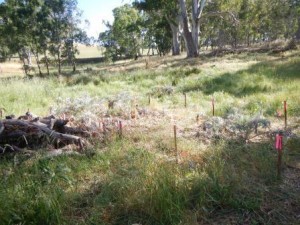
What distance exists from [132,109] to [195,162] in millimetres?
3484

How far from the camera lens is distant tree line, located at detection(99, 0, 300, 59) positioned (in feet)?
79.3

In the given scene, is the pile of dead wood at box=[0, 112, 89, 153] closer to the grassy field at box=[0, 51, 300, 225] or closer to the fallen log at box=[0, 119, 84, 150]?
the fallen log at box=[0, 119, 84, 150]

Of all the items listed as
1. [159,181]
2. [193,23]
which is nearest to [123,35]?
[193,23]

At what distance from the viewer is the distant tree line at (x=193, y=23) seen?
2416cm

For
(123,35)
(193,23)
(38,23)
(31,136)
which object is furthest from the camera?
(123,35)

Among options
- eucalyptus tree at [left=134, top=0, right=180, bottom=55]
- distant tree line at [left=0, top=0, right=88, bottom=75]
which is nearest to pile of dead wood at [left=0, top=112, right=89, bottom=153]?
eucalyptus tree at [left=134, top=0, right=180, bottom=55]

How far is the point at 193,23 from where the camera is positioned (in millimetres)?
23578

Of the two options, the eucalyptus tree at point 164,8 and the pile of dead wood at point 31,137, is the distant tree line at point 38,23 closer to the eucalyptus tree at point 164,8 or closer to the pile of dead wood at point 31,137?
the eucalyptus tree at point 164,8

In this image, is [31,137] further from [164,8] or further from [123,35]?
[123,35]

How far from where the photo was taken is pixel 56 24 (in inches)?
1176

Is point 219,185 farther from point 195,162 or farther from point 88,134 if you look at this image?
point 88,134

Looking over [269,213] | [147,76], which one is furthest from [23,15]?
[269,213]

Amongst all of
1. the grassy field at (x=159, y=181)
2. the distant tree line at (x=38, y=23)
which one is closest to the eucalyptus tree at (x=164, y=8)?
the distant tree line at (x=38, y=23)

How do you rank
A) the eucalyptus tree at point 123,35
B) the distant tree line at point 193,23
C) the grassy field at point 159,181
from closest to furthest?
the grassy field at point 159,181
the distant tree line at point 193,23
the eucalyptus tree at point 123,35
